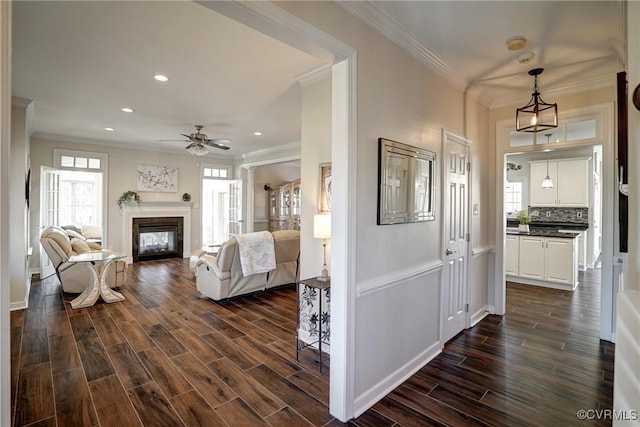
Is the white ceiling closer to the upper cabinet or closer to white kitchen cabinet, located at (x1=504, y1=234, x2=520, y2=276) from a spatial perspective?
white kitchen cabinet, located at (x1=504, y1=234, x2=520, y2=276)

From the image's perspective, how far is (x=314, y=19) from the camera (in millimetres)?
1800

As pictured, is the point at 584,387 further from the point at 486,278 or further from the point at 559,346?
the point at 486,278

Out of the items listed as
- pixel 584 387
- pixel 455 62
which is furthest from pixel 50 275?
pixel 584 387

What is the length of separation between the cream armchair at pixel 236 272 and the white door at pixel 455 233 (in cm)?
254

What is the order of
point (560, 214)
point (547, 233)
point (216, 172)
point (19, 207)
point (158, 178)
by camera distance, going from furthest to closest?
point (216, 172) < point (158, 178) < point (560, 214) < point (547, 233) < point (19, 207)

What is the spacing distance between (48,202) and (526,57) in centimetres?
789

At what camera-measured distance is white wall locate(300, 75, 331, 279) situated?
3088 millimetres

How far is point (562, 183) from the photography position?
674 cm

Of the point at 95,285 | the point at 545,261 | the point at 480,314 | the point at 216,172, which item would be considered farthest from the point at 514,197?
the point at 95,285

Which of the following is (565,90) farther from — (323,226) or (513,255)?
(323,226)

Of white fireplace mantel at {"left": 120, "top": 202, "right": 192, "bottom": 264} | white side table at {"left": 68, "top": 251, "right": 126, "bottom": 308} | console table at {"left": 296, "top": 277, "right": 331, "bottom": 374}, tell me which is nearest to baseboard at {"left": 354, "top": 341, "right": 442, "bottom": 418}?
console table at {"left": 296, "top": 277, "right": 331, "bottom": 374}

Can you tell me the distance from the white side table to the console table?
291 centimetres

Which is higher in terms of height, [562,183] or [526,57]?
[526,57]

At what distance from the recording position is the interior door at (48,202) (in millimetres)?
5762
